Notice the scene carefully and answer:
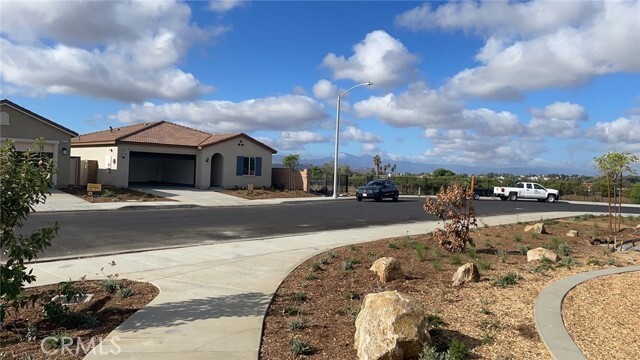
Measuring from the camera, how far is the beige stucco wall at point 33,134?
2817 centimetres

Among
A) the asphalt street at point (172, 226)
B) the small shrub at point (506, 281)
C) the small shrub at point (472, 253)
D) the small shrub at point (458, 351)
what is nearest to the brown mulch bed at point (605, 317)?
the small shrub at point (506, 281)

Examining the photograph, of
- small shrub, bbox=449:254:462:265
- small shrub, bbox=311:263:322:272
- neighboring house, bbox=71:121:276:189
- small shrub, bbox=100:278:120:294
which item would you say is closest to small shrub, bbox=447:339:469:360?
small shrub, bbox=311:263:322:272

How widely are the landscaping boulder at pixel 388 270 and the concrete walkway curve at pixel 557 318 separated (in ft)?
7.16

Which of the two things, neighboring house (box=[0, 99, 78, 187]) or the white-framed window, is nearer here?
neighboring house (box=[0, 99, 78, 187])

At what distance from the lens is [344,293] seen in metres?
7.42

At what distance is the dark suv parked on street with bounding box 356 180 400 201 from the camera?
1351 inches

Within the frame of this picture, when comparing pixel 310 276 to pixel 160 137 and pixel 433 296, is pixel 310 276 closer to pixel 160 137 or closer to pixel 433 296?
pixel 433 296

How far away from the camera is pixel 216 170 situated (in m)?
38.0

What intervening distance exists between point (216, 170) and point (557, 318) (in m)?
33.7

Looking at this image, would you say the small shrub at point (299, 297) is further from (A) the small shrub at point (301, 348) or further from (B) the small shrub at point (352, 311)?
(A) the small shrub at point (301, 348)

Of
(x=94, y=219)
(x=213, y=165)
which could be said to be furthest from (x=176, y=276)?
(x=213, y=165)

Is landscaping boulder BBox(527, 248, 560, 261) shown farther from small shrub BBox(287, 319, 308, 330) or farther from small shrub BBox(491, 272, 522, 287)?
small shrub BBox(287, 319, 308, 330)

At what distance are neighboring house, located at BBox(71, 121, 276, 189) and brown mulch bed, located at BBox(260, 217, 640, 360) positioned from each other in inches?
1005

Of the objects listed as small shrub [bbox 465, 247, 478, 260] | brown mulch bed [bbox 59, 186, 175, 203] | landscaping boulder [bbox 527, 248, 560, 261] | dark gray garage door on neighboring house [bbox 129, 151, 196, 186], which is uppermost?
dark gray garage door on neighboring house [bbox 129, 151, 196, 186]
